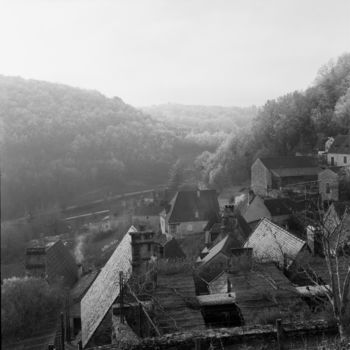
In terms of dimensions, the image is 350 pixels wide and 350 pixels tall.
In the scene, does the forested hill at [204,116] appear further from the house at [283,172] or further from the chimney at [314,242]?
the chimney at [314,242]

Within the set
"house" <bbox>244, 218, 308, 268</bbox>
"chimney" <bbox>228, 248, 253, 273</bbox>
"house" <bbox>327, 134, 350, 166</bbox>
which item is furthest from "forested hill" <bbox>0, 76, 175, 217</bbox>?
"house" <bbox>327, 134, 350, 166</bbox>

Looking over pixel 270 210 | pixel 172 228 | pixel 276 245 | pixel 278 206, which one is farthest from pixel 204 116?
pixel 276 245

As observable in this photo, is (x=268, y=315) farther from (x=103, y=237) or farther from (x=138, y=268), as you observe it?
(x=103, y=237)

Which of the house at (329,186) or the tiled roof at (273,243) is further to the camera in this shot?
the house at (329,186)

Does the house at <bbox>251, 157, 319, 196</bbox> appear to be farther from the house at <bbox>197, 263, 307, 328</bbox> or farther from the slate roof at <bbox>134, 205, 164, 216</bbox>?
the house at <bbox>197, 263, 307, 328</bbox>

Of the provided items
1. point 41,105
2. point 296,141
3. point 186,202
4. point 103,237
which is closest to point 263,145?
point 296,141

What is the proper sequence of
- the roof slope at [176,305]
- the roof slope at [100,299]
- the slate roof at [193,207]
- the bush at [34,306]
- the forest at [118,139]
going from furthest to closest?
the slate roof at [193,207]
the forest at [118,139]
the roof slope at [100,299]
the bush at [34,306]
the roof slope at [176,305]

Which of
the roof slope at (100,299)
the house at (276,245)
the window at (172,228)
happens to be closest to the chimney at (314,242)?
the house at (276,245)
